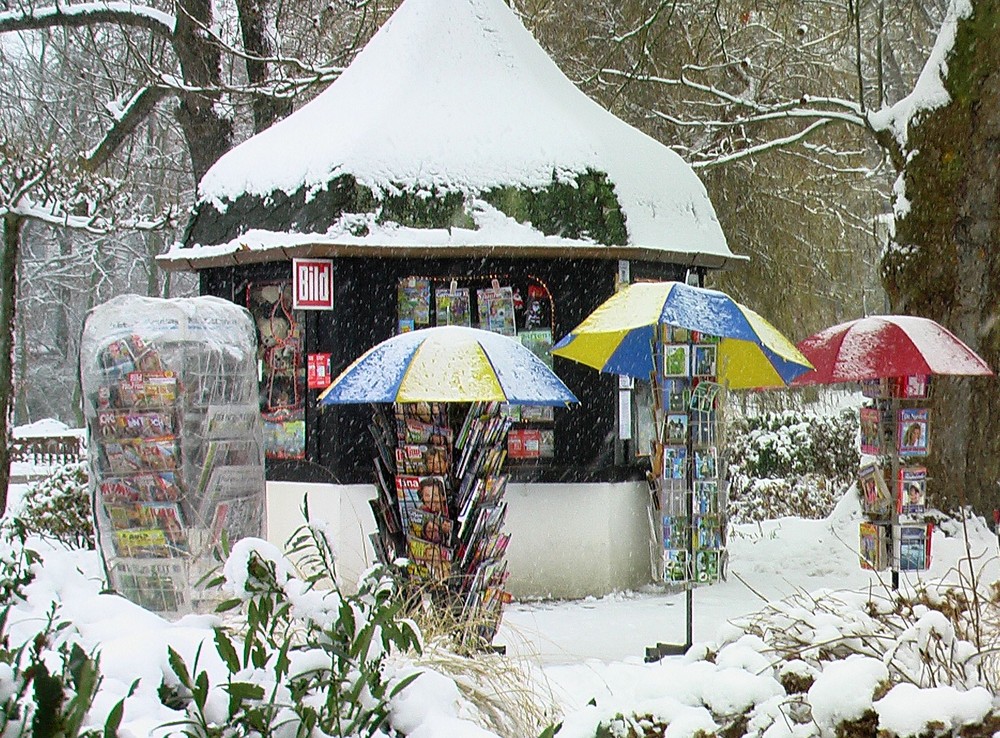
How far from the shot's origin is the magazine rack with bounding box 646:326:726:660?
828cm

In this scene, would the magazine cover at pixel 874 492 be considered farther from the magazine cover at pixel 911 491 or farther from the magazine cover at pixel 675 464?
the magazine cover at pixel 675 464

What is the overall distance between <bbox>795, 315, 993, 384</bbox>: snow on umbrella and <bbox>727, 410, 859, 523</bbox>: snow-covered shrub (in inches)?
313

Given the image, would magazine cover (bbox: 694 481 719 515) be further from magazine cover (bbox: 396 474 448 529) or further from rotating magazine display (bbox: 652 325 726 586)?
magazine cover (bbox: 396 474 448 529)

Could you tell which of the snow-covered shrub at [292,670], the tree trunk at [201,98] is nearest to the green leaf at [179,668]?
the snow-covered shrub at [292,670]

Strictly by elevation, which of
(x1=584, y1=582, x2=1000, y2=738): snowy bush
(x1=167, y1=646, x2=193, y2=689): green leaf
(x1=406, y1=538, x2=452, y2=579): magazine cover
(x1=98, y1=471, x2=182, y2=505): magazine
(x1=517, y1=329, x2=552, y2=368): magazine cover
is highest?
(x1=517, y1=329, x2=552, y2=368): magazine cover

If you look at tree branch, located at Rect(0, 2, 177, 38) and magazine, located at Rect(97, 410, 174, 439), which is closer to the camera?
magazine, located at Rect(97, 410, 174, 439)

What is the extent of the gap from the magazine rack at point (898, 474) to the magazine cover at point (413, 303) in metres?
3.57

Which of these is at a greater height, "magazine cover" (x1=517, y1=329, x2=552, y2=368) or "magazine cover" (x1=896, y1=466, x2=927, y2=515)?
"magazine cover" (x1=517, y1=329, x2=552, y2=368)

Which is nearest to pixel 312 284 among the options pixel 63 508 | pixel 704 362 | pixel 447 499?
pixel 447 499

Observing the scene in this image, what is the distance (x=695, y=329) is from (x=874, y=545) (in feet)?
9.30

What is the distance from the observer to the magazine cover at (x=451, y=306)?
1063 cm

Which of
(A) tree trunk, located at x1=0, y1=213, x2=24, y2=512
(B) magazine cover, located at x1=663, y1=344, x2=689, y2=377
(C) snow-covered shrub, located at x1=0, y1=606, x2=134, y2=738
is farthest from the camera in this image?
(A) tree trunk, located at x1=0, y1=213, x2=24, y2=512

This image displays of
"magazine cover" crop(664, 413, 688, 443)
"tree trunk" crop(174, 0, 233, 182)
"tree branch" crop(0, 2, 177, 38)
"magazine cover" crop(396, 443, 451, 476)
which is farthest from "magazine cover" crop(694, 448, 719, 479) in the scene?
"tree branch" crop(0, 2, 177, 38)

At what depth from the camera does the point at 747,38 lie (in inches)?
651
